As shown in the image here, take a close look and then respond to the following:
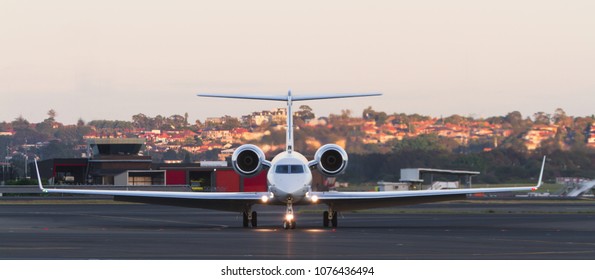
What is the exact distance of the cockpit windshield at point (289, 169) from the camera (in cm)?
3962

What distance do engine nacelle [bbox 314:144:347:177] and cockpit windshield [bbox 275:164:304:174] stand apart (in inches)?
75.9

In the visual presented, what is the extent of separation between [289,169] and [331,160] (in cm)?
251

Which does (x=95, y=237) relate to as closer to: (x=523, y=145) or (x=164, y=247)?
(x=164, y=247)

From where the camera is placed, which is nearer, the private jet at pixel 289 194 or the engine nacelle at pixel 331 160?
the private jet at pixel 289 194

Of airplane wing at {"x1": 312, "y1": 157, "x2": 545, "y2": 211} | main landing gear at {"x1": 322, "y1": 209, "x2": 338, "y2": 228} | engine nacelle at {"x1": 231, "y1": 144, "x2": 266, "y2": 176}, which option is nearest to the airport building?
airplane wing at {"x1": 312, "y1": 157, "x2": 545, "y2": 211}

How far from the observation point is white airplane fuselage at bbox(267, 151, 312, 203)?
39312mm

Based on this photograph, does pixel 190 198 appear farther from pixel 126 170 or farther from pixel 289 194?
pixel 126 170

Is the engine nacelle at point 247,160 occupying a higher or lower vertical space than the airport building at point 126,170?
higher

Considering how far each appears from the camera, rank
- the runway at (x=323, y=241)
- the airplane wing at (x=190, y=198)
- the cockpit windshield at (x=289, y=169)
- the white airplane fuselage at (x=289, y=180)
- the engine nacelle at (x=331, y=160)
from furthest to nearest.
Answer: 1. the engine nacelle at (x=331, y=160)
2. the airplane wing at (x=190, y=198)
3. the cockpit windshield at (x=289, y=169)
4. the white airplane fuselage at (x=289, y=180)
5. the runway at (x=323, y=241)

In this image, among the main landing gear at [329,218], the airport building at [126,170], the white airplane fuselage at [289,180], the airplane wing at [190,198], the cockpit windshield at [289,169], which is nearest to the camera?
the white airplane fuselage at [289,180]

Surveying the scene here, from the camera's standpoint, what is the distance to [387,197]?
4075cm

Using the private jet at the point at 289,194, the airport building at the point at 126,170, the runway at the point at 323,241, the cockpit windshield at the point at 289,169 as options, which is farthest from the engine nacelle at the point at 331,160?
the airport building at the point at 126,170

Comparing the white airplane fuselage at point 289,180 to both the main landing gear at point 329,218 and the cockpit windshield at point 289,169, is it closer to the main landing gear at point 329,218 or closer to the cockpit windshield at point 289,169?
A: the cockpit windshield at point 289,169

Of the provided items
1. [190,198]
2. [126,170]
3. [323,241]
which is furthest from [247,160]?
[126,170]
